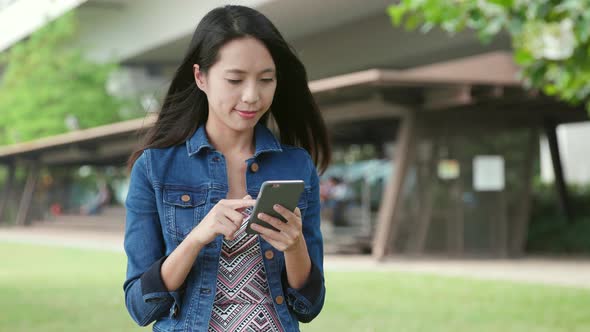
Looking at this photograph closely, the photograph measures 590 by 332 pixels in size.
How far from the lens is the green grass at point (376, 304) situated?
8953 millimetres

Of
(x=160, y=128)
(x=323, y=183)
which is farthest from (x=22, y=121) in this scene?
(x=160, y=128)

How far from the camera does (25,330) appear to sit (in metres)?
8.70

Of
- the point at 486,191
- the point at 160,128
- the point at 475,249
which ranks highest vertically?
the point at 160,128

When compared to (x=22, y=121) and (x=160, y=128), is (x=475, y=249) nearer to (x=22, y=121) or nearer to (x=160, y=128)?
(x=160, y=128)

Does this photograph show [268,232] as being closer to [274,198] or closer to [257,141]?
[274,198]

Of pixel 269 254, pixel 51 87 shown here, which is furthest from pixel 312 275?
pixel 51 87

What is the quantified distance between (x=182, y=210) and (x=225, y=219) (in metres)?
0.28

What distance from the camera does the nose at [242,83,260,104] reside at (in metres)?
2.51

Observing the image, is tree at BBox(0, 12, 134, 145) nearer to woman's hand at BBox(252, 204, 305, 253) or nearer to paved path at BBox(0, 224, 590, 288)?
paved path at BBox(0, 224, 590, 288)

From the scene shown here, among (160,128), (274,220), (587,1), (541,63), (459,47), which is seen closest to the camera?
(274,220)

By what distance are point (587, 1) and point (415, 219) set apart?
12.8 meters

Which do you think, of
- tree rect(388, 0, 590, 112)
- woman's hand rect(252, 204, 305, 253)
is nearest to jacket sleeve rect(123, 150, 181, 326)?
woman's hand rect(252, 204, 305, 253)

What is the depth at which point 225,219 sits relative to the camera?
2359 mm

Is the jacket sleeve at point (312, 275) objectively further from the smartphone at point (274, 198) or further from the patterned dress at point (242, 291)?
the smartphone at point (274, 198)
